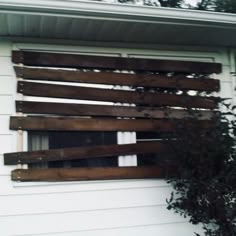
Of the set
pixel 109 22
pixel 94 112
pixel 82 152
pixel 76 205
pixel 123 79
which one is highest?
pixel 109 22

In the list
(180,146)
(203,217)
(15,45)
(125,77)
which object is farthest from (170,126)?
(15,45)

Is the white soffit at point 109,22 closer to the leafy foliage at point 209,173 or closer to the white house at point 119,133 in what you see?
the white house at point 119,133

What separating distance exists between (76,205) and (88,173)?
345 millimetres

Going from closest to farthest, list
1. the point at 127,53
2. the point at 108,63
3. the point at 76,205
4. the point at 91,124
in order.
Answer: the point at 76,205, the point at 91,124, the point at 108,63, the point at 127,53

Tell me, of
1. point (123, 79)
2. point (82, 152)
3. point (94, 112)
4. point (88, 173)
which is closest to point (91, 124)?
point (94, 112)

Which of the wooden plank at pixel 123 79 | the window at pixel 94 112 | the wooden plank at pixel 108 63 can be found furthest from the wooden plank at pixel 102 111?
the wooden plank at pixel 108 63

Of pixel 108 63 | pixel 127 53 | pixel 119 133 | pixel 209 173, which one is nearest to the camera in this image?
pixel 209 173

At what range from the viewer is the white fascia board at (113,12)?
11.2 feet

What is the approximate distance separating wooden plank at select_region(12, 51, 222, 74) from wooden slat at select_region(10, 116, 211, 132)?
615 mm

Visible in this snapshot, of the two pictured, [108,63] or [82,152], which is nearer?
[82,152]

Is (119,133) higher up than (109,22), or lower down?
lower down

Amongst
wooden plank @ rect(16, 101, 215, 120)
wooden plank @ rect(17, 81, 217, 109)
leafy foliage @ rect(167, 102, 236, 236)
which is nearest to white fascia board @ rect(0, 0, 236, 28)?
wooden plank @ rect(17, 81, 217, 109)

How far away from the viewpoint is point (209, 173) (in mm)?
3572

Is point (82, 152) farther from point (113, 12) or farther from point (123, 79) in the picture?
point (113, 12)
